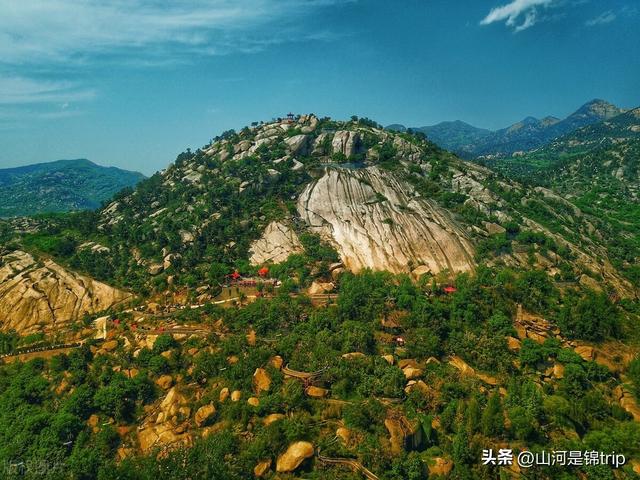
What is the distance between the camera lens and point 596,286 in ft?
228

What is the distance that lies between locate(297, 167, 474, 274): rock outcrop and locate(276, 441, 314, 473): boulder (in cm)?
4206

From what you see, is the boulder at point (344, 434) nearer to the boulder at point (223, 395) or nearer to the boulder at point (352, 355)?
the boulder at point (352, 355)

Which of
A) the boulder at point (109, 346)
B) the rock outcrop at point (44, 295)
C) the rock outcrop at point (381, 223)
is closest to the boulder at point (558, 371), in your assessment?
the rock outcrop at point (381, 223)

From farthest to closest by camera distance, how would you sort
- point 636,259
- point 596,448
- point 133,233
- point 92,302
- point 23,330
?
point 636,259, point 133,233, point 92,302, point 23,330, point 596,448

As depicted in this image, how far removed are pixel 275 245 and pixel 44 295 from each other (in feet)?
136

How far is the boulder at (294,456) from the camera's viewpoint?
34.9 m

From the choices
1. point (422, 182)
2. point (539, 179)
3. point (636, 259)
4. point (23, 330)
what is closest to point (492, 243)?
point (422, 182)

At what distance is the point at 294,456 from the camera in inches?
1389

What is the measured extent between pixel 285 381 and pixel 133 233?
5616 centimetres

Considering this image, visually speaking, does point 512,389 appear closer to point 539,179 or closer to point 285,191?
point 285,191

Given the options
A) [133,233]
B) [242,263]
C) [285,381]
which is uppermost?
[133,233]

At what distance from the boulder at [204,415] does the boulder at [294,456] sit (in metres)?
→ 9.69

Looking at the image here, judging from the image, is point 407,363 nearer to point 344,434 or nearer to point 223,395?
point 344,434

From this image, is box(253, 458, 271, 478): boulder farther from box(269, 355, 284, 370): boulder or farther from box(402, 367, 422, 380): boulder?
box(402, 367, 422, 380): boulder
